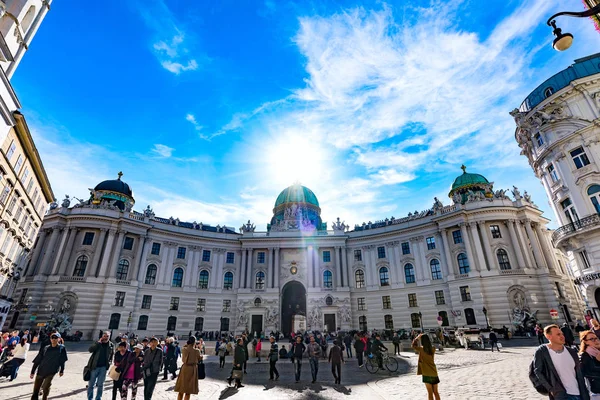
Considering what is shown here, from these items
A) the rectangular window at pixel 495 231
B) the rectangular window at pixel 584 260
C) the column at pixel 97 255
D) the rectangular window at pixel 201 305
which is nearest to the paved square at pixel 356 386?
the rectangular window at pixel 584 260

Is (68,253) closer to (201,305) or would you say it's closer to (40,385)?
(201,305)

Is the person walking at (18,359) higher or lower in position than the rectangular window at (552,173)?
lower

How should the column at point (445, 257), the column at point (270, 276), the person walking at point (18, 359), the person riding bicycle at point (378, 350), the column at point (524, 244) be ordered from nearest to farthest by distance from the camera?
the person walking at point (18, 359) → the person riding bicycle at point (378, 350) → the column at point (524, 244) → the column at point (445, 257) → the column at point (270, 276)

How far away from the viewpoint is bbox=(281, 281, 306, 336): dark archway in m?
44.2

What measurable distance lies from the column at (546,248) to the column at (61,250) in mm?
Answer: 60145

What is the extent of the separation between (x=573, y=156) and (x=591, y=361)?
28.8 meters

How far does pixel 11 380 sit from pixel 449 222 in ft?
140

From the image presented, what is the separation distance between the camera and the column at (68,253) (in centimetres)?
3769

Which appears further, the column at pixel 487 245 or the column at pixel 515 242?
the column at pixel 487 245

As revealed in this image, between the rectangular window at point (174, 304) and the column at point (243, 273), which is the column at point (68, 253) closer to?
the rectangular window at point (174, 304)

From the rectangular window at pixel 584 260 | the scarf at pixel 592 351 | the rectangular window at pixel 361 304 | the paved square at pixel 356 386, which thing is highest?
the rectangular window at pixel 584 260

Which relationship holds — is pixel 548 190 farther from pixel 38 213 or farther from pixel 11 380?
pixel 38 213

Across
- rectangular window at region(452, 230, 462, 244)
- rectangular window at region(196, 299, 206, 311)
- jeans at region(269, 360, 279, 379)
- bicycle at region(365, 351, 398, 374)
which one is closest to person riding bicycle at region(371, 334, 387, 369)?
bicycle at region(365, 351, 398, 374)

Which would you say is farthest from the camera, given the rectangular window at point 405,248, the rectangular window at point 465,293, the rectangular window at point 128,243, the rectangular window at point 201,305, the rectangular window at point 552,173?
the rectangular window at point 405,248
